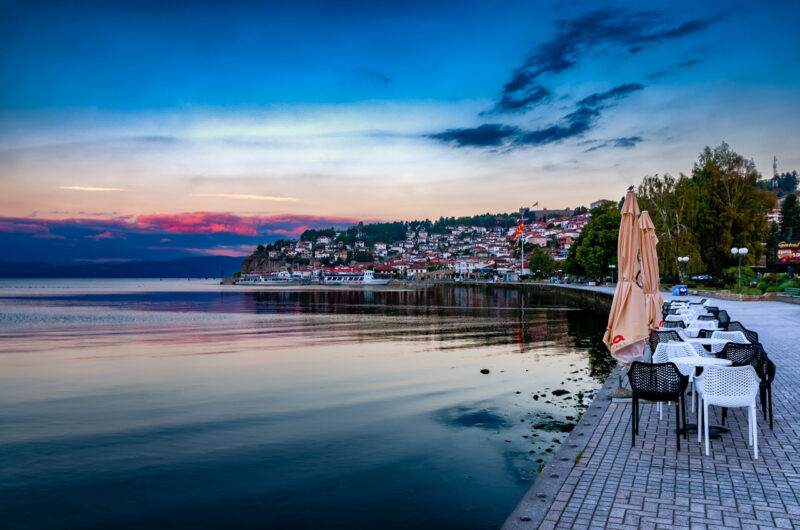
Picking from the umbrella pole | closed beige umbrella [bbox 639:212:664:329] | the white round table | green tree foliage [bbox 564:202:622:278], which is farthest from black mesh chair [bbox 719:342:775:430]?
green tree foliage [bbox 564:202:622:278]

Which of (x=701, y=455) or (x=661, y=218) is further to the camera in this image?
(x=661, y=218)

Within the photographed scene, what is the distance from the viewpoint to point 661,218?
4638 centimetres

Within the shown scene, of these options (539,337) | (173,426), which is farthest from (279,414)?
(539,337)

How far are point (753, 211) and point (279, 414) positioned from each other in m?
40.8

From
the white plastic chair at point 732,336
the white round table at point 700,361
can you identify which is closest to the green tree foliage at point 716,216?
the white plastic chair at point 732,336

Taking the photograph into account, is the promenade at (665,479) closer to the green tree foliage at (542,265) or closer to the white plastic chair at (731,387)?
the white plastic chair at (731,387)

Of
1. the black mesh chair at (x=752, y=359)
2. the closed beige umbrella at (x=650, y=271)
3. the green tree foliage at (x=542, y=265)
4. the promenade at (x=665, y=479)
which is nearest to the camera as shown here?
the promenade at (x=665, y=479)

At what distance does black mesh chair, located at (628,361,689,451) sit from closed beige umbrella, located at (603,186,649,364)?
2.11 meters

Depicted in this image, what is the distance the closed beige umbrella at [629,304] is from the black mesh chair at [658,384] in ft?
6.91

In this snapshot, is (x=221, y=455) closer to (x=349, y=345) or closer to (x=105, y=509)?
(x=105, y=509)

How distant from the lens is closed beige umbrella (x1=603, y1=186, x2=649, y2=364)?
8.44m

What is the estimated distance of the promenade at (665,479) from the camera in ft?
14.0

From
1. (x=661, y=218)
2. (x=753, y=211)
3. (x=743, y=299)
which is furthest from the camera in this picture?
(x=661, y=218)

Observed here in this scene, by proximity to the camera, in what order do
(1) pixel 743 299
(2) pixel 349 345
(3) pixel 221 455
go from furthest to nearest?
(1) pixel 743 299 < (2) pixel 349 345 < (3) pixel 221 455
